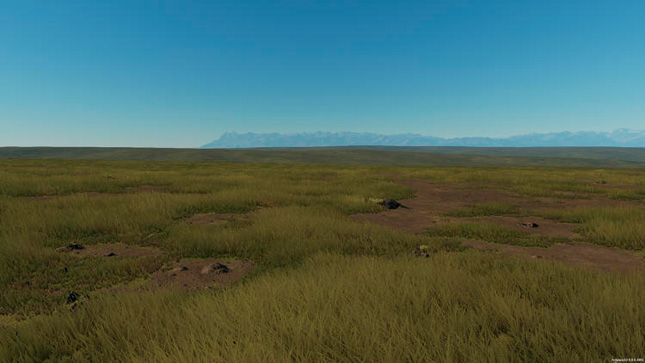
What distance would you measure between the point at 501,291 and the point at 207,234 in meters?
4.78

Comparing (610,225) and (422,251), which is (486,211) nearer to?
(610,225)

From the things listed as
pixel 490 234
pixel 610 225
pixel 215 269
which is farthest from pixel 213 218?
pixel 610 225

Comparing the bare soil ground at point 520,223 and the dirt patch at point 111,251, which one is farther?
the dirt patch at point 111,251

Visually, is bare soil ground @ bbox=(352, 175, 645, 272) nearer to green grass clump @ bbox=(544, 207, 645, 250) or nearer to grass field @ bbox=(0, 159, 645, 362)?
green grass clump @ bbox=(544, 207, 645, 250)

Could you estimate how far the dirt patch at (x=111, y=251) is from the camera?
480 centimetres

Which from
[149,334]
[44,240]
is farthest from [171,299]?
[44,240]

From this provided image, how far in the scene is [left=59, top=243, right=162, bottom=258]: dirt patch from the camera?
4.80 m

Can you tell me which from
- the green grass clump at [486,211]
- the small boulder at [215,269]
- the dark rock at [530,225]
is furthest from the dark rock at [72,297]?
the dark rock at [530,225]

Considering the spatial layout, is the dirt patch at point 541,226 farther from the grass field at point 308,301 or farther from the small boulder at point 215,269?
the small boulder at point 215,269

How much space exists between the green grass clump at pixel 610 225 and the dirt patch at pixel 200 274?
6.68 meters

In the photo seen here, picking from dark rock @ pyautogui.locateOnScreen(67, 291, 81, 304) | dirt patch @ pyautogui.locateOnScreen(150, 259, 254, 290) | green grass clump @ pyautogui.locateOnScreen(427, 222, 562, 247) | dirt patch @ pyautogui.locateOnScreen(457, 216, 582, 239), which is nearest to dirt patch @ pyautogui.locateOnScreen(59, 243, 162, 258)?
dirt patch @ pyautogui.locateOnScreen(150, 259, 254, 290)

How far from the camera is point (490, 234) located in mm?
6086

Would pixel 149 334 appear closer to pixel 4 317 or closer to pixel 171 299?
pixel 171 299

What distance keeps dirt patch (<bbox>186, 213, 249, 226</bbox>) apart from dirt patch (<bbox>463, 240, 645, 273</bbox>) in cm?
549
